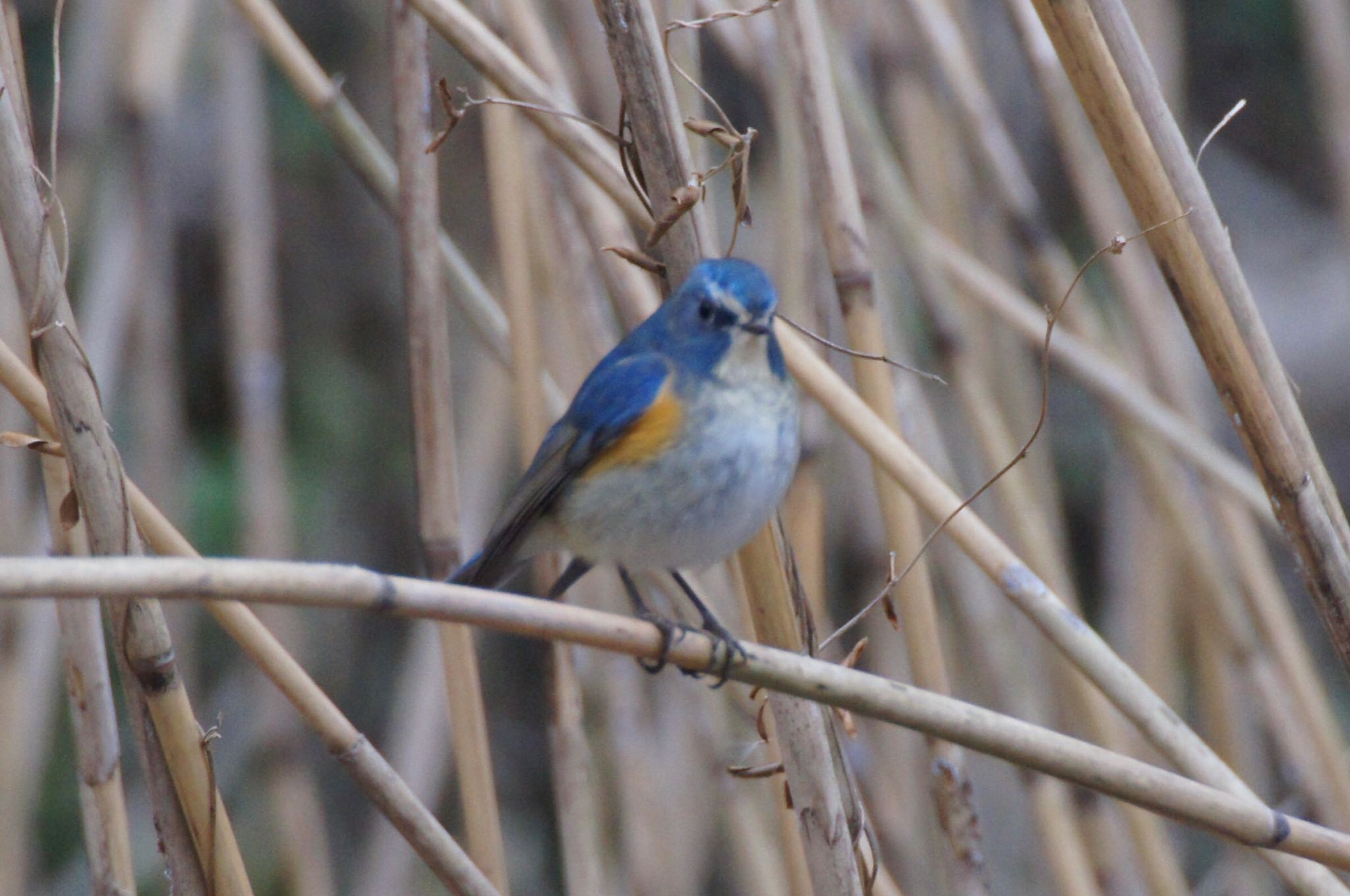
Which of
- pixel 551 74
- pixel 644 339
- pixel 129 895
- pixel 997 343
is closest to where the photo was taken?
pixel 129 895

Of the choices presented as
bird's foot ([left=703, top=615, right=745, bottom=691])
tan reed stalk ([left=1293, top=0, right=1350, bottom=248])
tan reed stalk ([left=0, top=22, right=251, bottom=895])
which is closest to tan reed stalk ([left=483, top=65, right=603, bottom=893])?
bird's foot ([left=703, top=615, right=745, bottom=691])

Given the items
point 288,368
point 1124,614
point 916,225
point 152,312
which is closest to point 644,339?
point 916,225

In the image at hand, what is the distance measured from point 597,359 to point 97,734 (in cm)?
95

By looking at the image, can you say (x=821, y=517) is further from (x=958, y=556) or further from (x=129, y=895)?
(x=129, y=895)

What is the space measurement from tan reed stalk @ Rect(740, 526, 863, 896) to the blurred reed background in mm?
16

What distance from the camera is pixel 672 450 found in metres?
1.60

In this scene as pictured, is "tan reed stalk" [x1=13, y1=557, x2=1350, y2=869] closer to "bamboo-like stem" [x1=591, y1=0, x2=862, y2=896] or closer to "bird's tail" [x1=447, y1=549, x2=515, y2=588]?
"bamboo-like stem" [x1=591, y1=0, x2=862, y2=896]

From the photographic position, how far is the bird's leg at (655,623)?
1143 mm

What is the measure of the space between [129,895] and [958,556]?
4.91 ft

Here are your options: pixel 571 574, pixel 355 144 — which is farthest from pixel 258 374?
pixel 571 574

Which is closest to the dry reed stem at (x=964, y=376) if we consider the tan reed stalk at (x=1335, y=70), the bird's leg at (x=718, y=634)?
the bird's leg at (x=718, y=634)

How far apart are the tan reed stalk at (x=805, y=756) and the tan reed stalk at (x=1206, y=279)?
498mm

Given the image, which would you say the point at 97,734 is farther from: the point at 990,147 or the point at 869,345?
the point at 990,147

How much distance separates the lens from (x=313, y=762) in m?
3.48
